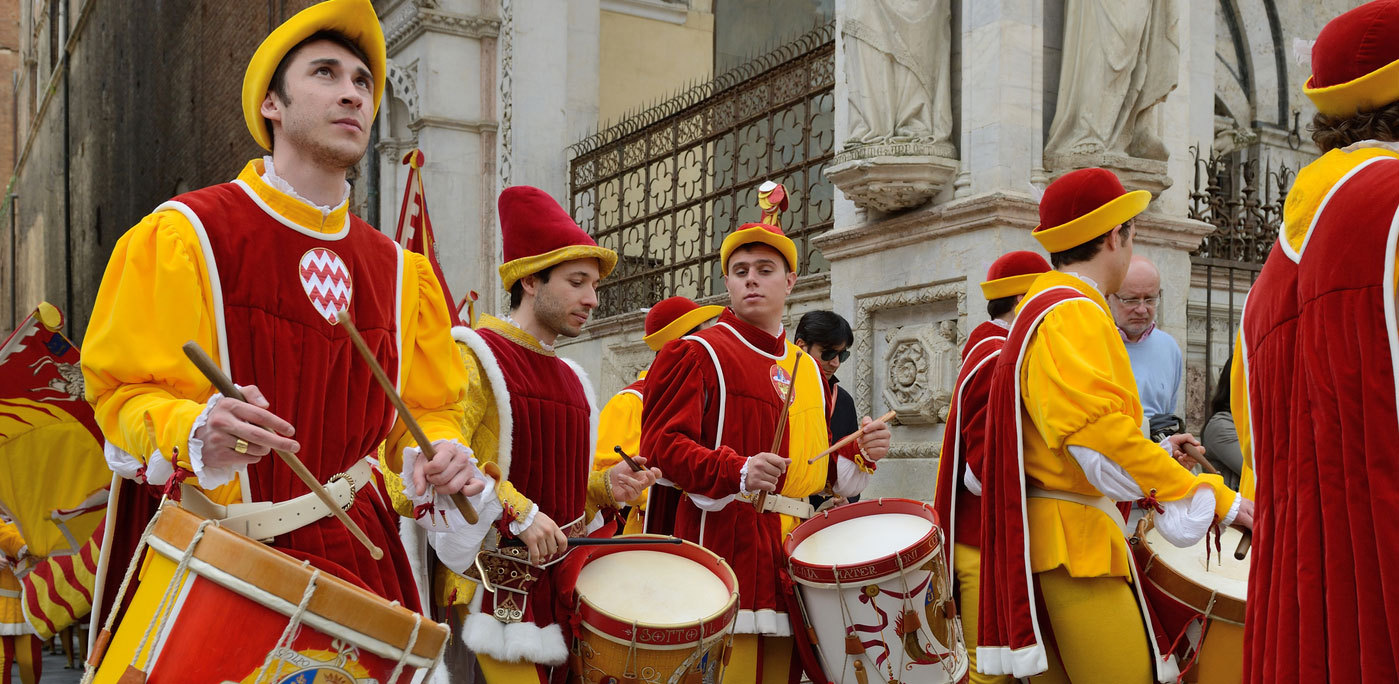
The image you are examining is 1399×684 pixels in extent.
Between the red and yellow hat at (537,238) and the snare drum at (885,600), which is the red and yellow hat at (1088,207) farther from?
the red and yellow hat at (537,238)

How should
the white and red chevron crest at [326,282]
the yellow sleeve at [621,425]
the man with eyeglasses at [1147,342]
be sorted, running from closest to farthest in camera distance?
1. the white and red chevron crest at [326,282]
2. the man with eyeglasses at [1147,342]
3. the yellow sleeve at [621,425]

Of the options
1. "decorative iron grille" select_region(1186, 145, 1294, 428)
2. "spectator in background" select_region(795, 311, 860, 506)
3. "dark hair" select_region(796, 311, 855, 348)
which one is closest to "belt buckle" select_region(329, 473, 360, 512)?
"spectator in background" select_region(795, 311, 860, 506)

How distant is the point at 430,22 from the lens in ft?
44.6

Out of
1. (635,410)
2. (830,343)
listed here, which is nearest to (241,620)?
(635,410)

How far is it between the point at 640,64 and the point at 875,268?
780 centimetres

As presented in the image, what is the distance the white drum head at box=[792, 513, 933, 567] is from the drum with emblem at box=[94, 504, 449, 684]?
2239 mm

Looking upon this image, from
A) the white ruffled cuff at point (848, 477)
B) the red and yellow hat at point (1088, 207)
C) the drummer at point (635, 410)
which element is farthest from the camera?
the drummer at point (635, 410)

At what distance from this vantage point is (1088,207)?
13.7 feet

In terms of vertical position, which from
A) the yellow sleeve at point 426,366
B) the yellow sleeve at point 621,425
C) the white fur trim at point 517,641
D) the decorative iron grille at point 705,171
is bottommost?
the white fur trim at point 517,641

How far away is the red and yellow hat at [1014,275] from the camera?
5.91m

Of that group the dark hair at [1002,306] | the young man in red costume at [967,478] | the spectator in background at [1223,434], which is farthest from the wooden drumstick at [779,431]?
the spectator in background at [1223,434]

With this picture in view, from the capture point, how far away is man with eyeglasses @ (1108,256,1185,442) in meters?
6.19

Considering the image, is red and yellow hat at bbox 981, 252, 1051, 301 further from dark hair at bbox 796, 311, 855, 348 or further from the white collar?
the white collar

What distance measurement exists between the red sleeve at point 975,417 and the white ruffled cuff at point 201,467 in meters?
2.85
